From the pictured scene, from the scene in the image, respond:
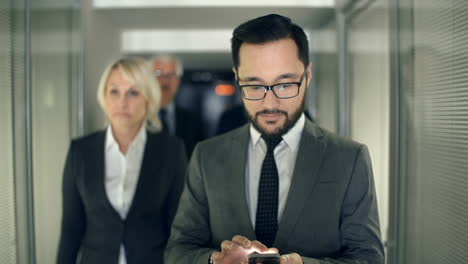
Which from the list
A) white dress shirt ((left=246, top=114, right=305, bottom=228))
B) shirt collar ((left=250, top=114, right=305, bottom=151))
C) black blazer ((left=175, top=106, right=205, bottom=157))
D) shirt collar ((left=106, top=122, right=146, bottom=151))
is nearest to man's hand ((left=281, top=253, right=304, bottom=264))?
white dress shirt ((left=246, top=114, right=305, bottom=228))

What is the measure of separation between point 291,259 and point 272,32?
46cm

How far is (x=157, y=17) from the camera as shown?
2342 millimetres

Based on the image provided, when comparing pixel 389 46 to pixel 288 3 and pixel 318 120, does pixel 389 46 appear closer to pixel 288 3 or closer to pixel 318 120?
pixel 288 3

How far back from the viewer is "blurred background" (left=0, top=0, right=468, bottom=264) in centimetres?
145

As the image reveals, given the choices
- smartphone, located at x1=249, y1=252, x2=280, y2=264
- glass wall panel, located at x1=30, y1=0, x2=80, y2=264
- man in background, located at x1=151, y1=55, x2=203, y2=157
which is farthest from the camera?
man in background, located at x1=151, y1=55, x2=203, y2=157

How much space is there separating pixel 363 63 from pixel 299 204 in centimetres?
153

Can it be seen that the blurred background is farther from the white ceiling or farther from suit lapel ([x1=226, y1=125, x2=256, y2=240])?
suit lapel ([x1=226, y1=125, x2=256, y2=240])

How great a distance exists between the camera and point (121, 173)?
1.66 meters


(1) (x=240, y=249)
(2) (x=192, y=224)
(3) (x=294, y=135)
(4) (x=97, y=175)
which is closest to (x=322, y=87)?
(4) (x=97, y=175)

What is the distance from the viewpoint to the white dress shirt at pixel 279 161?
1136 millimetres

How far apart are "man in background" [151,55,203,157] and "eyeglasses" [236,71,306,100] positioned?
3.42ft

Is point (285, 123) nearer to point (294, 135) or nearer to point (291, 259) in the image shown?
point (294, 135)

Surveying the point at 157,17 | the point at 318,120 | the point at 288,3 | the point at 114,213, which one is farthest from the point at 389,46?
the point at 114,213

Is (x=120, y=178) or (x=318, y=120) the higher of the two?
(x=318, y=120)
